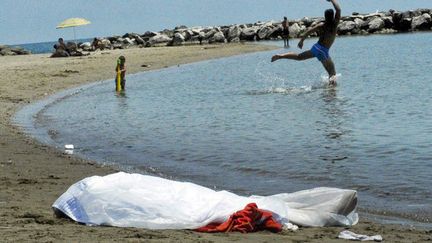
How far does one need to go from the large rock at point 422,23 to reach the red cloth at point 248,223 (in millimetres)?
63817

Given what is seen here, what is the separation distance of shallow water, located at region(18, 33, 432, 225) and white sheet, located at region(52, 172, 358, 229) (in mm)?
960

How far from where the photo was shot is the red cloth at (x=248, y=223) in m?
5.80

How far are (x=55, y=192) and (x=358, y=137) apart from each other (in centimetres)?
560

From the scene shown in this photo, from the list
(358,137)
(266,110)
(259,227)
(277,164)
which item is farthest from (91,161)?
(266,110)

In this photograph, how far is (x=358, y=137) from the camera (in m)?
11.8

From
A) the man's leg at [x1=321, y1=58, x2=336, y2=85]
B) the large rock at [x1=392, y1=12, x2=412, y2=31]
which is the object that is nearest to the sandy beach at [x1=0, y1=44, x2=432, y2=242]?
the man's leg at [x1=321, y1=58, x2=336, y2=85]

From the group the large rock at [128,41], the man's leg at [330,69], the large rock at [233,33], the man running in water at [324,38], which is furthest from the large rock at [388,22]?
the man running in water at [324,38]

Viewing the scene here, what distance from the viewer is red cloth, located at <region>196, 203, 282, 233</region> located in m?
5.80

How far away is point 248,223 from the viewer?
229 inches

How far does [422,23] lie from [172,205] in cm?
6441

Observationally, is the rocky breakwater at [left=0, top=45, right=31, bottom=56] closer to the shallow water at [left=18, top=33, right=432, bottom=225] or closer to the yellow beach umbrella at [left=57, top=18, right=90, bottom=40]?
the yellow beach umbrella at [left=57, top=18, right=90, bottom=40]

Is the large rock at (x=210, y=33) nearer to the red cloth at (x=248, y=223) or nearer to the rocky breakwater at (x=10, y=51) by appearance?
the rocky breakwater at (x=10, y=51)

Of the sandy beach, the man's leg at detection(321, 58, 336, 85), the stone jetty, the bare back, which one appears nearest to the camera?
the sandy beach

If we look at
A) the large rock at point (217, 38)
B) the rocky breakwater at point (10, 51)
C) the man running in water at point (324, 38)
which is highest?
the man running in water at point (324, 38)
